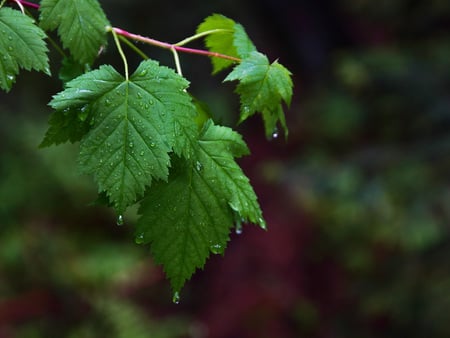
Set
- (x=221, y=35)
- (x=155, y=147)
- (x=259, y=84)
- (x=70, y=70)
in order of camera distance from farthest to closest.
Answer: (x=221, y=35) < (x=70, y=70) < (x=259, y=84) < (x=155, y=147)

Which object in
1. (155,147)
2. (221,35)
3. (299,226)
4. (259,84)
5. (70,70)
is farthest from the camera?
(299,226)

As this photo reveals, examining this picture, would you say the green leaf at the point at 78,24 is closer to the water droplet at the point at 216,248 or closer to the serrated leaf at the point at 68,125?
the serrated leaf at the point at 68,125

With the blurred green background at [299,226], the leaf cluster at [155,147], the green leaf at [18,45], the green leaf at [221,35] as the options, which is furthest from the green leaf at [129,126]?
the blurred green background at [299,226]

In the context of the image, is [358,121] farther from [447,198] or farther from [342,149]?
[447,198]

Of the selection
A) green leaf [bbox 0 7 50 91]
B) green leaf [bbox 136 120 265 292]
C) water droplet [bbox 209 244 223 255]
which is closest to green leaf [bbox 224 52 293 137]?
green leaf [bbox 136 120 265 292]

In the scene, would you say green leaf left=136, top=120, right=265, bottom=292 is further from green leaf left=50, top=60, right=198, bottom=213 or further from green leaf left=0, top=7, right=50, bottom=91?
green leaf left=0, top=7, right=50, bottom=91

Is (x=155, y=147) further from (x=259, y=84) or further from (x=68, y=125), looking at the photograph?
(x=259, y=84)

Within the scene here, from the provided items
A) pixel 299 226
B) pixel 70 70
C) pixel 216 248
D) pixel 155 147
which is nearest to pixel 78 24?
pixel 70 70

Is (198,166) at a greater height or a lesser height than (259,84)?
lesser
